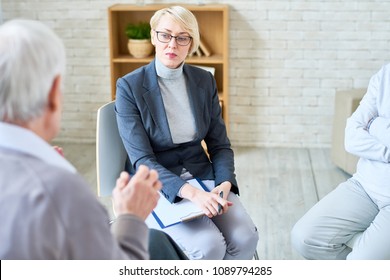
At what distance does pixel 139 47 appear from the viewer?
4199mm

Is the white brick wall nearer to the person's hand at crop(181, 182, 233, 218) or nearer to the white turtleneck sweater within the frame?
the white turtleneck sweater

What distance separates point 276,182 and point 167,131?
5.34 feet

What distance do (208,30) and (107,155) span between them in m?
2.19

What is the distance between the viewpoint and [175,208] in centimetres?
223

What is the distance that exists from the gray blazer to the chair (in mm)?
63

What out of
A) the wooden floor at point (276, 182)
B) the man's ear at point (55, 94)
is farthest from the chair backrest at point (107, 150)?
the man's ear at point (55, 94)

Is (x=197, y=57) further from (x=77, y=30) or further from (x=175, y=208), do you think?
(x=175, y=208)

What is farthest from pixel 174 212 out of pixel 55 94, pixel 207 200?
pixel 55 94

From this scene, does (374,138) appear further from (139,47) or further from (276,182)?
(139,47)

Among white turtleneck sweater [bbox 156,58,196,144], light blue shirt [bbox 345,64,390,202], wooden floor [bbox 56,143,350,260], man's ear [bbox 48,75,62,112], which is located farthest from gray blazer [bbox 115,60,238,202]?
man's ear [bbox 48,75,62,112]

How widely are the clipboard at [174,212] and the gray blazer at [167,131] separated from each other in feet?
0.10
